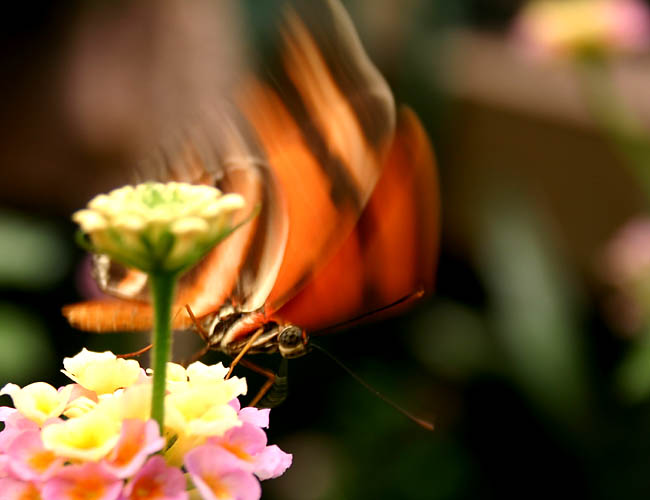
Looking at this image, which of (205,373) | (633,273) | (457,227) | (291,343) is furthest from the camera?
(457,227)

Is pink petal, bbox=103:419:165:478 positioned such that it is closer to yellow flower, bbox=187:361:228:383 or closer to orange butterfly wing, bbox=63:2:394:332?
yellow flower, bbox=187:361:228:383

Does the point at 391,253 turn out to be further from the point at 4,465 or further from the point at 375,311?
the point at 4,465

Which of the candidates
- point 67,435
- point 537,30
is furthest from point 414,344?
point 67,435

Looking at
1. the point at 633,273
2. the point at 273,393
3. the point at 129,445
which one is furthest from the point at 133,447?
the point at 633,273

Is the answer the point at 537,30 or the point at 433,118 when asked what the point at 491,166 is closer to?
the point at 433,118

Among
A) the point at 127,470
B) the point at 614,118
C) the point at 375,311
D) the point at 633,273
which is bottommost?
the point at 633,273

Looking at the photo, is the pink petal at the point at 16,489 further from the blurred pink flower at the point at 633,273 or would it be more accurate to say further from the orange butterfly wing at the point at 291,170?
the blurred pink flower at the point at 633,273

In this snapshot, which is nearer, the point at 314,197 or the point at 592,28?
the point at 314,197
